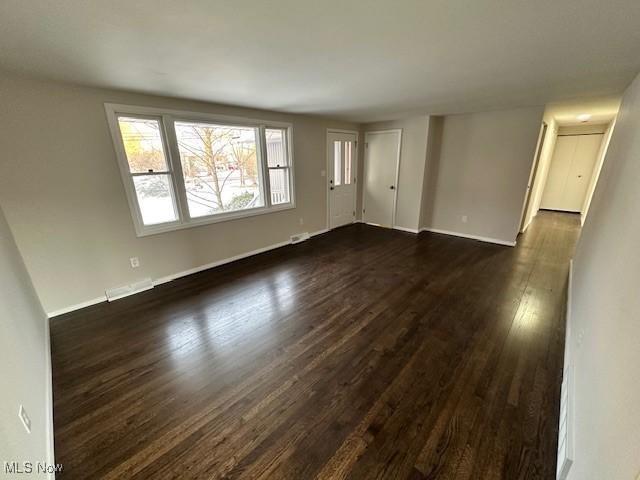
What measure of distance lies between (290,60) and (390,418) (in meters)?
2.58

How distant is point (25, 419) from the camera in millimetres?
1202

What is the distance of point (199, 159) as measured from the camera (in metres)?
3.54

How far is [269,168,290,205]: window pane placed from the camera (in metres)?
4.46

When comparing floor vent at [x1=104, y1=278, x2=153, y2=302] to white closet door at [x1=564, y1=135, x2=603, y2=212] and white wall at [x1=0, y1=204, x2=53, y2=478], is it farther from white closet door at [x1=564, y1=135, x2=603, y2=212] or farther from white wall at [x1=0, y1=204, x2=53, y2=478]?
white closet door at [x1=564, y1=135, x2=603, y2=212]

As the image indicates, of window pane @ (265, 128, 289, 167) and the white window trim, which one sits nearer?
the white window trim

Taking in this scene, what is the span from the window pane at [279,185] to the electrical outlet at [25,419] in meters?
3.64

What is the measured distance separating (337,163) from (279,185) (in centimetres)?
159

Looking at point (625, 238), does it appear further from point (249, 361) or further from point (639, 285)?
point (249, 361)

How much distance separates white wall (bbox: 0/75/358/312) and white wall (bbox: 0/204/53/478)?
15.7 inches

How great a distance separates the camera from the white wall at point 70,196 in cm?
231

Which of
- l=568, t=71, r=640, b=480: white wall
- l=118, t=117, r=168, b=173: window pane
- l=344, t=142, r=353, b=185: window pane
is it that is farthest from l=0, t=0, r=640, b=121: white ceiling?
l=344, t=142, r=353, b=185: window pane

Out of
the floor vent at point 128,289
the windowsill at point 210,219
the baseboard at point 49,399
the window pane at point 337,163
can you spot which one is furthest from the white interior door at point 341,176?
the baseboard at point 49,399

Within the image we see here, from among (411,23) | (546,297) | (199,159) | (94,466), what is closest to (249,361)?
(94,466)

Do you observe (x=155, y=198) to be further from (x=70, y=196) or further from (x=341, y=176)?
(x=341, y=176)
